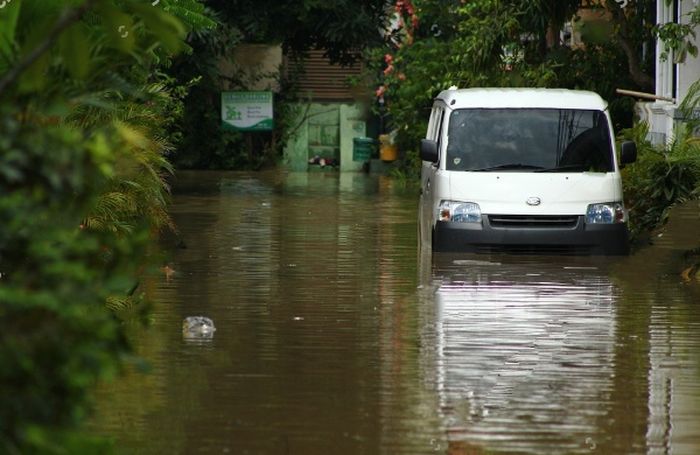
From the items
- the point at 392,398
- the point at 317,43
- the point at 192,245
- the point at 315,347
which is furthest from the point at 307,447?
the point at 317,43

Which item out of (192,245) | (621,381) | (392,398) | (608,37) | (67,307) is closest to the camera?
(67,307)

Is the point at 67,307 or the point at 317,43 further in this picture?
the point at 317,43

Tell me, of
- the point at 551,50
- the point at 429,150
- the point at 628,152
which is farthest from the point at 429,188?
the point at 551,50

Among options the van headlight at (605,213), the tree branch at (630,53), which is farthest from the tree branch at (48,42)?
the tree branch at (630,53)

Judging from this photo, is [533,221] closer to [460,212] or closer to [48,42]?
[460,212]

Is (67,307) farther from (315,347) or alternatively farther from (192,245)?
(192,245)

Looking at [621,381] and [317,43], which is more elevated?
[317,43]

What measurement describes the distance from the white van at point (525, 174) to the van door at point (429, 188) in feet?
0.18

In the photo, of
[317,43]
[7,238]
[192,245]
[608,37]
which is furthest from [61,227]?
[317,43]

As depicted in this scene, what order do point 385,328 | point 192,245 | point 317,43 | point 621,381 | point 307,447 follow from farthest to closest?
point 317,43
point 192,245
point 385,328
point 621,381
point 307,447

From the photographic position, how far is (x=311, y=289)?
15.2 meters

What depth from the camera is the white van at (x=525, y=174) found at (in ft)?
56.7

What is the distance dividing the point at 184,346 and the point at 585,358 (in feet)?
8.99

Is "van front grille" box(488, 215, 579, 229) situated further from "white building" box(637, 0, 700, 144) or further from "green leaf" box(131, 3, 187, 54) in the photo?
"green leaf" box(131, 3, 187, 54)
